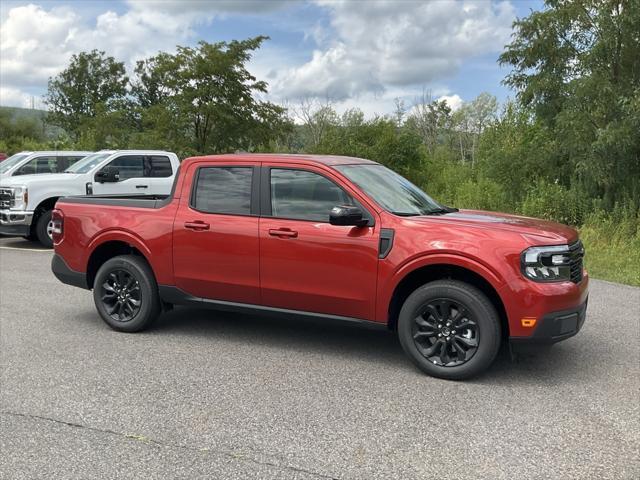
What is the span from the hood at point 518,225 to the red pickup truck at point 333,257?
2cm

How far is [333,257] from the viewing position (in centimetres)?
507

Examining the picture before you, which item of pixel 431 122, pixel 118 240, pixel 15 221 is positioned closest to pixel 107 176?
pixel 15 221

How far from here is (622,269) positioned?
1034cm

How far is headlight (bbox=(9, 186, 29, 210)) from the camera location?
1212 centimetres

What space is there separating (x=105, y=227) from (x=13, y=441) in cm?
285

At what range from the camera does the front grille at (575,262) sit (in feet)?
15.7

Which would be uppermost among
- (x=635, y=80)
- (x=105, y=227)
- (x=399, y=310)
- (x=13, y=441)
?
(x=635, y=80)

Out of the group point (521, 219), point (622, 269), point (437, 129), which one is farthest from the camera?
point (437, 129)

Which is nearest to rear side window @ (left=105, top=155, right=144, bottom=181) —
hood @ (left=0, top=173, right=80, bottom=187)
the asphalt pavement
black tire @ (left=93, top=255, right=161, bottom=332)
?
hood @ (left=0, top=173, right=80, bottom=187)

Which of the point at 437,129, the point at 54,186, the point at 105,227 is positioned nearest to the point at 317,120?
the point at 437,129

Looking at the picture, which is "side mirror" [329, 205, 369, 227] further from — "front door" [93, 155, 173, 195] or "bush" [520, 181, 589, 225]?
"bush" [520, 181, 589, 225]

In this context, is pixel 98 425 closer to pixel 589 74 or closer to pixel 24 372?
pixel 24 372

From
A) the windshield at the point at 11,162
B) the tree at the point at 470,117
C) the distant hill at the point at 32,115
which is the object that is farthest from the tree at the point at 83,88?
the windshield at the point at 11,162

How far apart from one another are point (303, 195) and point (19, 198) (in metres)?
8.89
